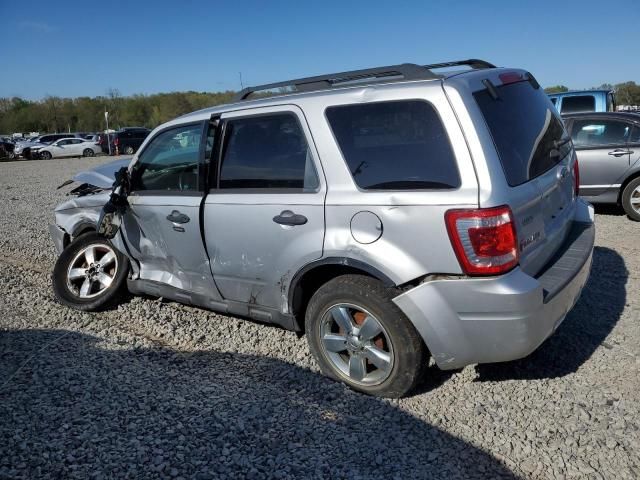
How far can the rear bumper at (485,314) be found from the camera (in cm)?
263

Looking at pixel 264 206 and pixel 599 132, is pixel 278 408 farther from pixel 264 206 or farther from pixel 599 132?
pixel 599 132

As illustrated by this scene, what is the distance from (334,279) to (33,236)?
661 cm

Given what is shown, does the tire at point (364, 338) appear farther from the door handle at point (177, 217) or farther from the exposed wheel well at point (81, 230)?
the exposed wheel well at point (81, 230)

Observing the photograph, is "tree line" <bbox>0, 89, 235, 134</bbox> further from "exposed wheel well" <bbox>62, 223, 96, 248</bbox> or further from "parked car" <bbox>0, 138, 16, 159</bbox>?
"exposed wheel well" <bbox>62, 223, 96, 248</bbox>

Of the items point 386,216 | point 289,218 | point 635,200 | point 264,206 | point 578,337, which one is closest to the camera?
point 386,216

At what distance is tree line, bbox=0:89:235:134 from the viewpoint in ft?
270

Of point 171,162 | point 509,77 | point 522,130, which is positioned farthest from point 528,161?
point 171,162

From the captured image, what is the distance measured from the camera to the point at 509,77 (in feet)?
10.6

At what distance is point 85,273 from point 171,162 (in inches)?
61.2

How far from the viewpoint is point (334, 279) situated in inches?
124

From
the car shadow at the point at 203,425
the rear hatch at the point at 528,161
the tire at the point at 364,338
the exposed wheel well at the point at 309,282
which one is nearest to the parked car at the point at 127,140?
the car shadow at the point at 203,425

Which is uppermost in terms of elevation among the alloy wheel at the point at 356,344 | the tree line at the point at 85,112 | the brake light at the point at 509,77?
the tree line at the point at 85,112

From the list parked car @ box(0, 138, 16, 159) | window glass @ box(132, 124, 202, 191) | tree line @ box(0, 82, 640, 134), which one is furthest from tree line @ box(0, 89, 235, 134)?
window glass @ box(132, 124, 202, 191)

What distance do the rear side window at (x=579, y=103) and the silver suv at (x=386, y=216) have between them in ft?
30.7
